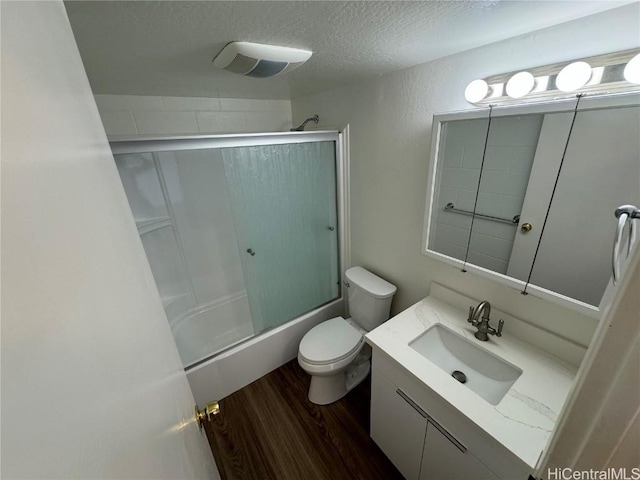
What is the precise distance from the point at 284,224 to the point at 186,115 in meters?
1.02

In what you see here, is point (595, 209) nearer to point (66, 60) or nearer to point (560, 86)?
point (560, 86)

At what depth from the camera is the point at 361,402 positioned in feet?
5.40

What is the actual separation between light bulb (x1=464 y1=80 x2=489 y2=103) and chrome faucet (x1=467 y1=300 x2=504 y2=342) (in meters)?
0.85

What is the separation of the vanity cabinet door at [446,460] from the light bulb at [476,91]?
130cm

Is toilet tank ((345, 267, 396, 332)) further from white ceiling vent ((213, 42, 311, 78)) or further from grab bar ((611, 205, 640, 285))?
white ceiling vent ((213, 42, 311, 78))

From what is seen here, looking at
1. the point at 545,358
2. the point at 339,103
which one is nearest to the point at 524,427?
the point at 545,358

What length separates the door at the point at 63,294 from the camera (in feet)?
0.65

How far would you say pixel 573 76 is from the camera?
791 millimetres

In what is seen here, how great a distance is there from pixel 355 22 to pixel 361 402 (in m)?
1.94

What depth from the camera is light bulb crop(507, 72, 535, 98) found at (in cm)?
88

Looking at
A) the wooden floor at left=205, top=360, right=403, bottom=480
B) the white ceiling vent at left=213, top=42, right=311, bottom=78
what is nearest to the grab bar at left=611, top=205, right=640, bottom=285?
the white ceiling vent at left=213, top=42, right=311, bottom=78

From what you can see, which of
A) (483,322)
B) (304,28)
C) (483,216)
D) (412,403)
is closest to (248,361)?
(412,403)

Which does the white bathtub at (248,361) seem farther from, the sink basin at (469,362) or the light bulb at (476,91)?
the light bulb at (476,91)

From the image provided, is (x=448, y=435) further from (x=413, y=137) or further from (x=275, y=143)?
(x=275, y=143)
